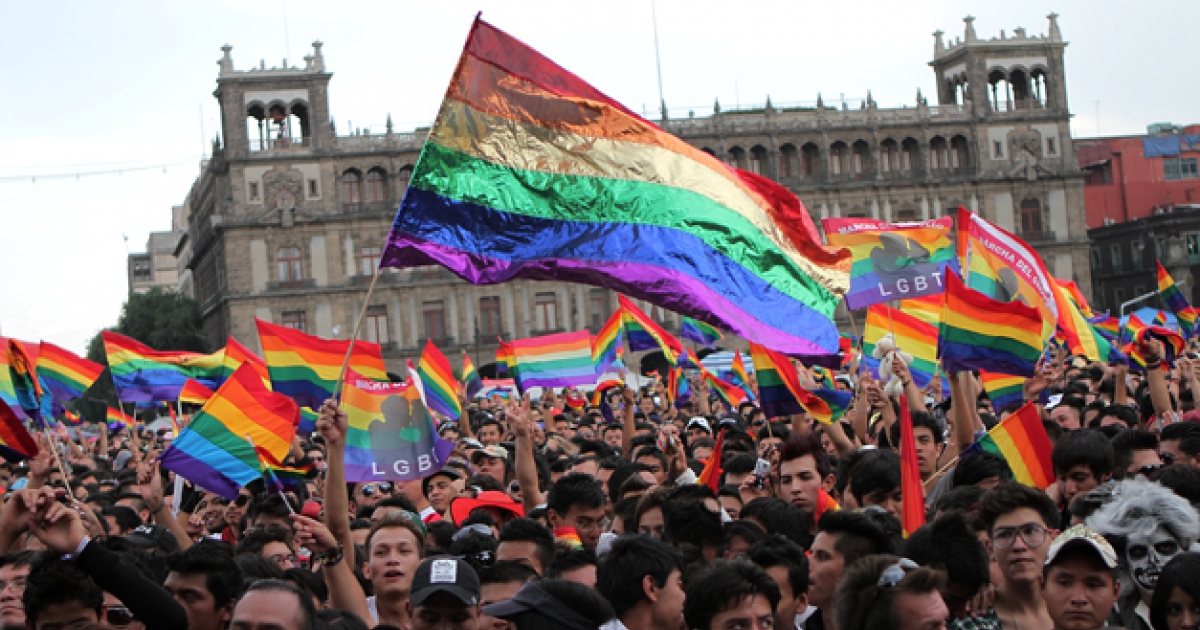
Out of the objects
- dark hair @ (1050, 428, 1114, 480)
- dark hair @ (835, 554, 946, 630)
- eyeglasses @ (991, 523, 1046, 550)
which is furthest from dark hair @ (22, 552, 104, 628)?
dark hair @ (1050, 428, 1114, 480)

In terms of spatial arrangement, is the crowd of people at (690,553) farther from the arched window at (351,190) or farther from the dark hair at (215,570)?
the arched window at (351,190)

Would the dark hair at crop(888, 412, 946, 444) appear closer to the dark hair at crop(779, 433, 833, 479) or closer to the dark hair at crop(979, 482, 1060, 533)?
the dark hair at crop(779, 433, 833, 479)

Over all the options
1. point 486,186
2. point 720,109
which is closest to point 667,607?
point 486,186

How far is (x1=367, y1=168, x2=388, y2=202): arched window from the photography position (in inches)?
2544

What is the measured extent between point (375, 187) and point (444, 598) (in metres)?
60.6

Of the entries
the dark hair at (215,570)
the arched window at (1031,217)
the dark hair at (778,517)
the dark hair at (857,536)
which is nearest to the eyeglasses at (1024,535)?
the dark hair at (857,536)

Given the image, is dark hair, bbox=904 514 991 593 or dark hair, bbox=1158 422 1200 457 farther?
dark hair, bbox=1158 422 1200 457

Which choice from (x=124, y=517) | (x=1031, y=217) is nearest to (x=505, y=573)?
(x=124, y=517)

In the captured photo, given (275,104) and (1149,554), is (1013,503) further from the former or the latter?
(275,104)

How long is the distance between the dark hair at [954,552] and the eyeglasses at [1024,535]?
3.3 inches

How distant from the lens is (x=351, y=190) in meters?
64.5

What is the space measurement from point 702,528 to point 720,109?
64.3 metres

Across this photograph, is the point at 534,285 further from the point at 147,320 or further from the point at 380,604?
the point at 380,604

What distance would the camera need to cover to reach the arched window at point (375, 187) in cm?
6462
